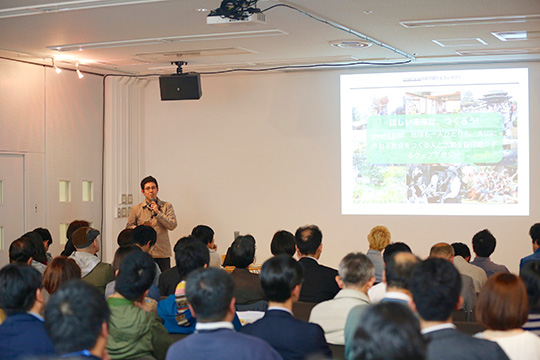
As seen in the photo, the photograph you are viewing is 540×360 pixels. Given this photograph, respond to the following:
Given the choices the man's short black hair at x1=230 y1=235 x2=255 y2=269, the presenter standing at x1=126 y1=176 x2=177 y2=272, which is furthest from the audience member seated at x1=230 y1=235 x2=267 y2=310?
the presenter standing at x1=126 y1=176 x2=177 y2=272

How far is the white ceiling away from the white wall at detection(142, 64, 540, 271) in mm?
667

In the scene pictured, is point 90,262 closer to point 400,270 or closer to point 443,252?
point 443,252

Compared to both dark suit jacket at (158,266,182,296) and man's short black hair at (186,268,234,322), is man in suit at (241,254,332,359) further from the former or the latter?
dark suit jacket at (158,266,182,296)

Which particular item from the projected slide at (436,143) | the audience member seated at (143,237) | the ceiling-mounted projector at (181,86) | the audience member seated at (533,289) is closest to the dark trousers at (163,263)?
the audience member seated at (143,237)

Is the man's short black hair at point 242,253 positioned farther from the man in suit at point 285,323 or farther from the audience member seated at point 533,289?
the audience member seated at point 533,289

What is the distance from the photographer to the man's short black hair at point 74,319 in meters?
2.05

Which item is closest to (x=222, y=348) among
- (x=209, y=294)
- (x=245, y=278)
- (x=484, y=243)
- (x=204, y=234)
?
(x=209, y=294)

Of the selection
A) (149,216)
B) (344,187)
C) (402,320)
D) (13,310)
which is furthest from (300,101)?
(402,320)

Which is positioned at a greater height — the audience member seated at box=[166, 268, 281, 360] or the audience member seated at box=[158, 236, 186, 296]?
the audience member seated at box=[166, 268, 281, 360]

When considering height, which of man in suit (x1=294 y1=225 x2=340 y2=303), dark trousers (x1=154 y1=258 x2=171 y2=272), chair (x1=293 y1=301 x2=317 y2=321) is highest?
man in suit (x1=294 y1=225 x2=340 y2=303)

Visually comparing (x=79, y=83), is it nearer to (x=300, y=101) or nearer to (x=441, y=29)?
(x=300, y=101)

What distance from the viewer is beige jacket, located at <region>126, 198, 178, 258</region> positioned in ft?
24.1

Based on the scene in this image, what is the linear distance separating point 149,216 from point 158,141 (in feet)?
8.34

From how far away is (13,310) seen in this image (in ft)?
9.36
